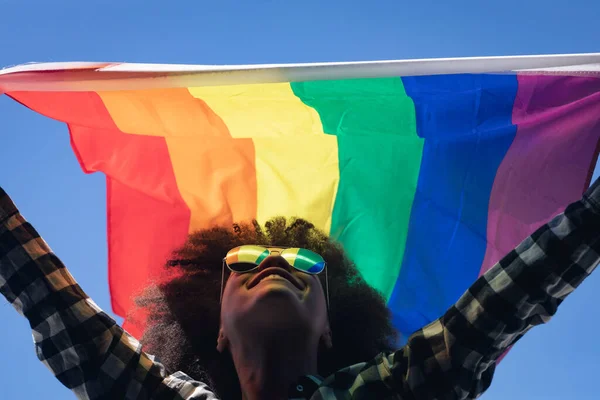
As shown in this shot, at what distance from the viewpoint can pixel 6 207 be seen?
3734 mm

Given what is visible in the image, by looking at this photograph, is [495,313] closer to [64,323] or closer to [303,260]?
[303,260]

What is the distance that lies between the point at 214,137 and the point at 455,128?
4.86 feet

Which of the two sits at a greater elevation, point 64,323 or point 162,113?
point 162,113

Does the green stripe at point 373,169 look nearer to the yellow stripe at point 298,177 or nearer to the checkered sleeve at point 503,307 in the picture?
the yellow stripe at point 298,177

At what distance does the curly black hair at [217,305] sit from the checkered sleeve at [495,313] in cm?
131

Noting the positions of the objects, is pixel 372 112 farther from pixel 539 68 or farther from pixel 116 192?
pixel 116 192

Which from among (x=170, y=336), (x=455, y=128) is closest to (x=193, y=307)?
(x=170, y=336)

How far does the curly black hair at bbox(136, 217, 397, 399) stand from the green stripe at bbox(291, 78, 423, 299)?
148 mm

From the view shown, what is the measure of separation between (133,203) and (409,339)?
230 cm

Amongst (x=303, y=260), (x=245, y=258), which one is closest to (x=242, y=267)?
(x=245, y=258)

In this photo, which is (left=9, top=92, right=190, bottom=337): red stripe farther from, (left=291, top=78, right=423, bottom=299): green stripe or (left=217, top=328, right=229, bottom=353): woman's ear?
(left=291, top=78, right=423, bottom=299): green stripe

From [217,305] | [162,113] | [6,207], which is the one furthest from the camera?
[217,305]

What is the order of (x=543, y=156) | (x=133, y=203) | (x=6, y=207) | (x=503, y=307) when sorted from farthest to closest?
(x=133, y=203), (x=543, y=156), (x=6, y=207), (x=503, y=307)

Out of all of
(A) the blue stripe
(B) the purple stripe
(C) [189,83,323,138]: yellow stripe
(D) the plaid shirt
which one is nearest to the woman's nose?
(D) the plaid shirt
